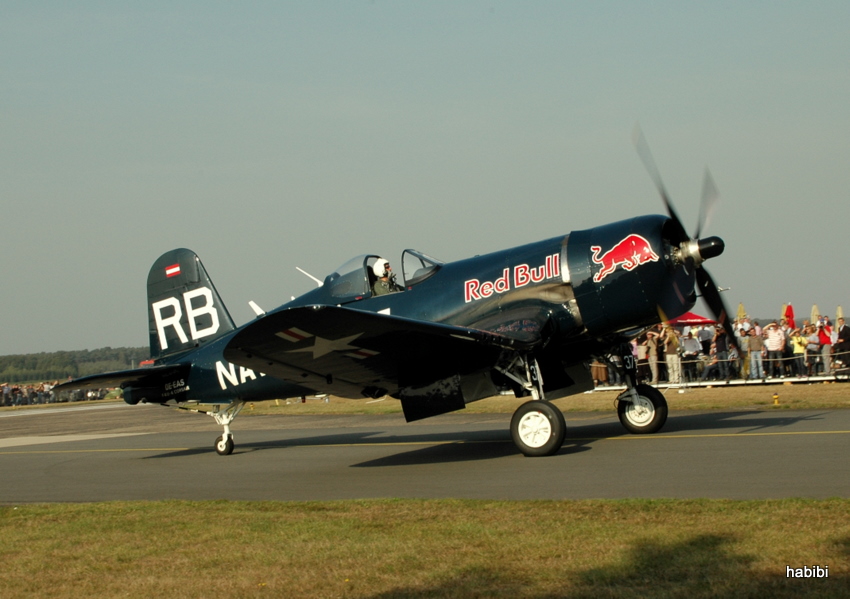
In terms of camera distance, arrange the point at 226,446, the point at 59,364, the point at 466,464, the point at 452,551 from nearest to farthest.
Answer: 1. the point at 452,551
2. the point at 466,464
3. the point at 226,446
4. the point at 59,364

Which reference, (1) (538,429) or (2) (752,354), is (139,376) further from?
(2) (752,354)

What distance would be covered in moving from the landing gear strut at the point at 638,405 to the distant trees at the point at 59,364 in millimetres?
109568

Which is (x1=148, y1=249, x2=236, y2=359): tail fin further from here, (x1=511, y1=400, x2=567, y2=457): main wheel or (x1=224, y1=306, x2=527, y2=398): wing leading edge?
(x1=511, y1=400, x2=567, y2=457): main wheel

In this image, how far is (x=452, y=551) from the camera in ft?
18.2

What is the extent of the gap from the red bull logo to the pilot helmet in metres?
3.14

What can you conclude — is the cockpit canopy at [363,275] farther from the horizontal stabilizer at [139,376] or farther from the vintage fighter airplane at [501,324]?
the horizontal stabilizer at [139,376]

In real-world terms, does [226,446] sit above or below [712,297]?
below

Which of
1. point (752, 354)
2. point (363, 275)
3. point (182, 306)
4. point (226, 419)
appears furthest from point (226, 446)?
point (752, 354)

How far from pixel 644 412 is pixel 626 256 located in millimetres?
2878

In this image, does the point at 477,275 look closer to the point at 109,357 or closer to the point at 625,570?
the point at 625,570

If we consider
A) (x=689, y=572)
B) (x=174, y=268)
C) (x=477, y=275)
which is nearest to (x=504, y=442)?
(x=477, y=275)

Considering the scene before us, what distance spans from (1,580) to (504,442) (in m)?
7.99

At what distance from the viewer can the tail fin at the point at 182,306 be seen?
578 inches

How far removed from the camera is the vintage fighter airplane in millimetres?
9875
